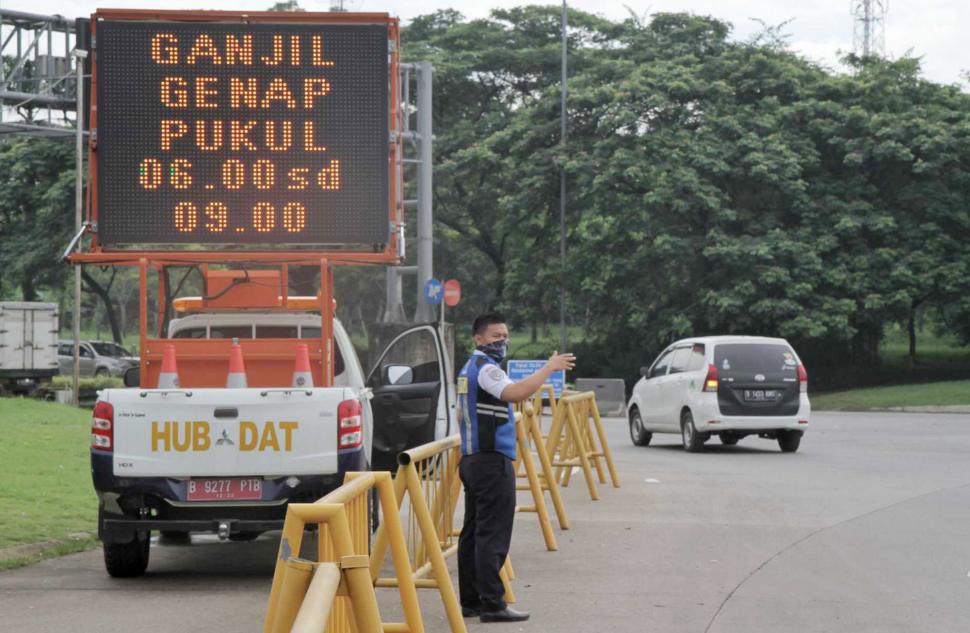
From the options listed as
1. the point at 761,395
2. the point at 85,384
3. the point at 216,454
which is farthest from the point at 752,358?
the point at 85,384

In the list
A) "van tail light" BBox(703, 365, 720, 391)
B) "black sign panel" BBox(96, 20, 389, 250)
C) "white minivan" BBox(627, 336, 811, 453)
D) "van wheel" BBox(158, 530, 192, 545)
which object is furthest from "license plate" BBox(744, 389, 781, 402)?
"black sign panel" BBox(96, 20, 389, 250)

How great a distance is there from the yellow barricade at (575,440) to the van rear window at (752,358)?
5.03 m

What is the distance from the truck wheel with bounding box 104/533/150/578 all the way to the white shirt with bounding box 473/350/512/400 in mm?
2897

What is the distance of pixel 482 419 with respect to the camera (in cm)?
900

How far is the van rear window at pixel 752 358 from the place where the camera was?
23.0 meters

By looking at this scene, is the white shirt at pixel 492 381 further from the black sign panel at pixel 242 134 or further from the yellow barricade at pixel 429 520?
the black sign panel at pixel 242 134

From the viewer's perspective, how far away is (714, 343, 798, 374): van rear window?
23.0 m

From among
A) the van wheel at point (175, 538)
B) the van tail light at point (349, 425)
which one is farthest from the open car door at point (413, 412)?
the van tail light at point (349, 425)

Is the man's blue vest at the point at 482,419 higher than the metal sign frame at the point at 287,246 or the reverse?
the reverse

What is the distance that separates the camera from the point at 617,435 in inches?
1120

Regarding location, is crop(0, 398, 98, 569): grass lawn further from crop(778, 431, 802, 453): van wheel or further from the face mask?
crop(778, 431, 802, 453): van wheel

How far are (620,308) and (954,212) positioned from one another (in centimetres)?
941

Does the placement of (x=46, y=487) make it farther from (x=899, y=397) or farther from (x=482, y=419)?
(x=899, y=397)

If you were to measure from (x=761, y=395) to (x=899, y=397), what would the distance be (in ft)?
57.8
